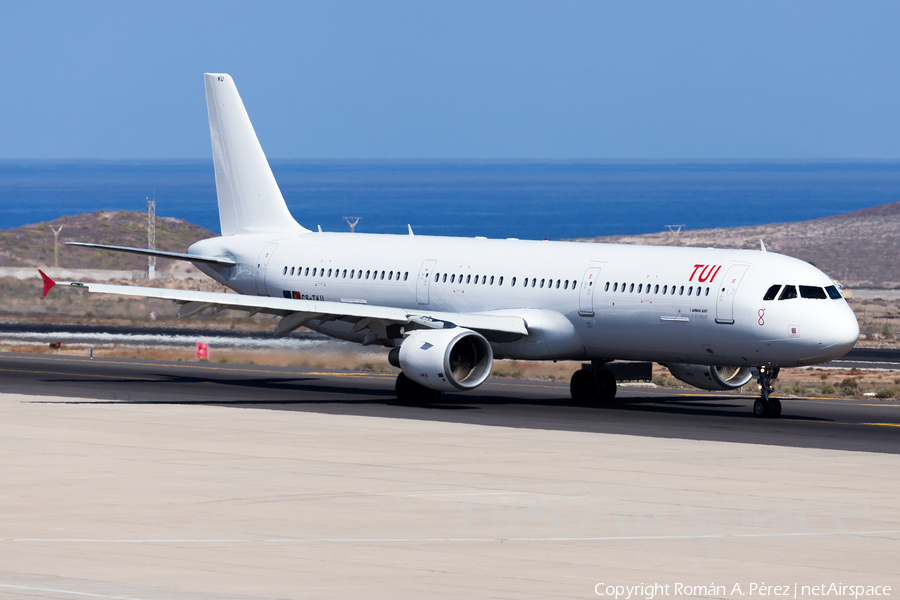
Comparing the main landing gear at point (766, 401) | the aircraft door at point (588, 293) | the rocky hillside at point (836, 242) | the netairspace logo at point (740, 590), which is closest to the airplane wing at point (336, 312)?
the aircraft door at point (588, 293)

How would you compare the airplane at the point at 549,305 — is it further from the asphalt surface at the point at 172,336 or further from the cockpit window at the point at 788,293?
the asphalt surface at the point at 172,336

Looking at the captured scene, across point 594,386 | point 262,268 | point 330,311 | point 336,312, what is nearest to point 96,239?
point 262,268

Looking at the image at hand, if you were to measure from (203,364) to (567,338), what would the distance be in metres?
19.6

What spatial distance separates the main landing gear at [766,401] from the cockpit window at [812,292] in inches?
86.4

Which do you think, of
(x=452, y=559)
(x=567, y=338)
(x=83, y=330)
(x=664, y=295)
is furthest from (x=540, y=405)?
(x=83, y=330)

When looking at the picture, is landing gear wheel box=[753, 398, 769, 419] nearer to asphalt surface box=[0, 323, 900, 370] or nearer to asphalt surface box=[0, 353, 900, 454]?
asphalt surface box=[0, 353, 900, 454]

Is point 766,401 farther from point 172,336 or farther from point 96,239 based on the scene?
point 96,239

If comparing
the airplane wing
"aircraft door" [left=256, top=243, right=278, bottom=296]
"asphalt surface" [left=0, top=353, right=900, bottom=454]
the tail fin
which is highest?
the tail fin

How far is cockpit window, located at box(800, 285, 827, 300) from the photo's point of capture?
117 feet

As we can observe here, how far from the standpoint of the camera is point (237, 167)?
160 ft

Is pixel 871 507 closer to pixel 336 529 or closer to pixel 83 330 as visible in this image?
pixel 336 529

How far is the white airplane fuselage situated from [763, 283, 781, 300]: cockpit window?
9cm

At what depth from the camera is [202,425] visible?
33.6m

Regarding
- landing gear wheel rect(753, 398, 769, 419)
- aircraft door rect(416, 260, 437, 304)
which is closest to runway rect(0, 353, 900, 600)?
landing gear wheel rect(753, 398, 769, 419)
